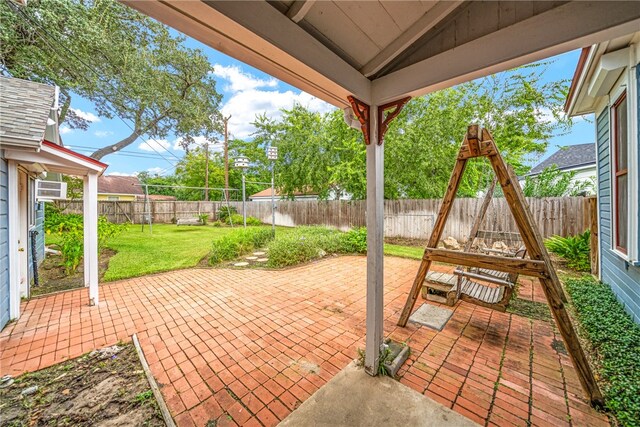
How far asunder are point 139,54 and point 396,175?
13675mm

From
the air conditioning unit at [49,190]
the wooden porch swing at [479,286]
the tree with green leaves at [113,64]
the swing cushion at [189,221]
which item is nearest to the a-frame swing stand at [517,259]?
the wooden porch swing at [479,286]

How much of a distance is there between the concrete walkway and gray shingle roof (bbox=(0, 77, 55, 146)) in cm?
405

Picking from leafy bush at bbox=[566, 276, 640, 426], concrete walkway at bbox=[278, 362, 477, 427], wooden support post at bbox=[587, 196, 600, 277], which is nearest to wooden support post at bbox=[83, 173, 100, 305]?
concrete walkway at bbox=[278, 362, 477, 427]

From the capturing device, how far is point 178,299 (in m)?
3.76

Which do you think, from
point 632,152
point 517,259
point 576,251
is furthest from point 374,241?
point 576,251

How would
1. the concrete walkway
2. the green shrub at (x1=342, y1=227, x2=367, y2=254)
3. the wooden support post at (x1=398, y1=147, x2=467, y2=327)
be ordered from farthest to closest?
1. the green shrub at (x1=342, y1=227, x2=367, y2=254)
2. the wooden support post at (x1=398, y1=147, x2=467, y2=327)
3. the concrete walkway

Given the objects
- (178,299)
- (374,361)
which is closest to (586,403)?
(374,361)

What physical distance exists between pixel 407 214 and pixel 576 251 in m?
4.35

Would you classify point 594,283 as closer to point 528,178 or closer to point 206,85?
point 528,178

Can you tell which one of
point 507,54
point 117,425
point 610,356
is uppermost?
point 507,54

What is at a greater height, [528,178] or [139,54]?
[139,54]

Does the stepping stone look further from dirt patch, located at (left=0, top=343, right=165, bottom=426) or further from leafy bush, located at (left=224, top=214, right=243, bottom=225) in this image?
leafy bush, located at (left=224, top=214, right=243, bottom=225)

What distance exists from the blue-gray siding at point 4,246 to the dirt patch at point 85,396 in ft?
4.79

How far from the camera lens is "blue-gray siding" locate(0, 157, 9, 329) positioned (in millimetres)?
2889
